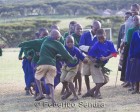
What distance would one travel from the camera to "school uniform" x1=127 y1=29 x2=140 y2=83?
11.0 m

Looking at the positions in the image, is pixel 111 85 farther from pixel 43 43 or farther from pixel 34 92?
pixel 43 43

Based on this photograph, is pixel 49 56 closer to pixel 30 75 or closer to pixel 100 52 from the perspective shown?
pixel 100 52

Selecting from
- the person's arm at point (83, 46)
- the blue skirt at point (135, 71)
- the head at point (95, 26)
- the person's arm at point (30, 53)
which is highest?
the head at point (95, 26)

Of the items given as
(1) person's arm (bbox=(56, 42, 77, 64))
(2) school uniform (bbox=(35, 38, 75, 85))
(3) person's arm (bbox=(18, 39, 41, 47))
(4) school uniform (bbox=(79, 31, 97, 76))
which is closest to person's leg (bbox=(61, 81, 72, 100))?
(4) school uniform (bbox=(79, 31, 97, 76))

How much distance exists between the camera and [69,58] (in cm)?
1012

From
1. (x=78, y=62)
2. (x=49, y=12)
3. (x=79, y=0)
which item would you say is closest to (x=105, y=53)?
(x=78, y=62)

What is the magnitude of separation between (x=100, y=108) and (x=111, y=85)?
399 cm

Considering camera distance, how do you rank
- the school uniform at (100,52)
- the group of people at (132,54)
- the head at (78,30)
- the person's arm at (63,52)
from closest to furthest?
1. the person's arm at (63,52)
2. the school uniform at (100,52)
3. the group of people at (132,54)
4. the head at (78,30)

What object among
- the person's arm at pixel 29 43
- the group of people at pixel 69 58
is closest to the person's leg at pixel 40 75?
the group of people at pixel 69 58

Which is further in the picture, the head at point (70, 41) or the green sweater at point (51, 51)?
the head at point (70, 41)

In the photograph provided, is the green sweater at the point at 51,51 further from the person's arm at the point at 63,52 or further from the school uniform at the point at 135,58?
the school uniform at the point at 135,58

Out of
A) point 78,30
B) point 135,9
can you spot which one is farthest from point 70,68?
point 135,9

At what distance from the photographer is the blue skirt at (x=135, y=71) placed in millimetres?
11172

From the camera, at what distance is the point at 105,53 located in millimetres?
10688
